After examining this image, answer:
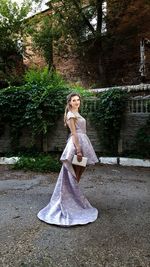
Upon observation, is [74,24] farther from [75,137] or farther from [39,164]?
[75,137]

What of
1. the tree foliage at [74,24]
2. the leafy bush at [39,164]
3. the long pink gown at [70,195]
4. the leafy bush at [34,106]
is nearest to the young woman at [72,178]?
the long pink gown at [70,195]

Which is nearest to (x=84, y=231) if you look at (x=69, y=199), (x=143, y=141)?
(x=69, y=199)

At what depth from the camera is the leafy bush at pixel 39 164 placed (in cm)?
804

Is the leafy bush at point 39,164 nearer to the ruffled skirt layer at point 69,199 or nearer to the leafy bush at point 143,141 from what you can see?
the leafy bush at point 143,141

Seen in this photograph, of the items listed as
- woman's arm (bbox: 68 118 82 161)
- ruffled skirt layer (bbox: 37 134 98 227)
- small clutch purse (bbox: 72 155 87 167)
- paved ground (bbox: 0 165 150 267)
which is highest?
woman's arm (bbox: 68 118 82 161)

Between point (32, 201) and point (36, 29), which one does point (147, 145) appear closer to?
point (32, 201)

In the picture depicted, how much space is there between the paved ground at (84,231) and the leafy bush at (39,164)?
129 cm

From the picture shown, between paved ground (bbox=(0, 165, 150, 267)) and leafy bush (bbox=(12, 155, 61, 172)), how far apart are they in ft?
4.23

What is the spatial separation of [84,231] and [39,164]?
13.7ft

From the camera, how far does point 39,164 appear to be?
823 cm

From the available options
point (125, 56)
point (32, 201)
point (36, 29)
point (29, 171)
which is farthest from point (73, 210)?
point (36, 29)

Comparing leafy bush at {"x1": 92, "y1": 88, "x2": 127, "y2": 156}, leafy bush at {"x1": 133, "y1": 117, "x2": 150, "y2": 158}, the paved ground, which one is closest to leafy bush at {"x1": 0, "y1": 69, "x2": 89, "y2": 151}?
leafy bush at {"x1": 92, "y1": 88, "x2": 127, "y2": 156}

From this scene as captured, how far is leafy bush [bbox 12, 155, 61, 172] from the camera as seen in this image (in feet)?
26.4

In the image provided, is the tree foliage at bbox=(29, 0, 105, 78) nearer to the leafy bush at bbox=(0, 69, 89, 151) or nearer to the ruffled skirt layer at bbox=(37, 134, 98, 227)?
the leafy bush at bbox=(0, 69, 89, 151)
